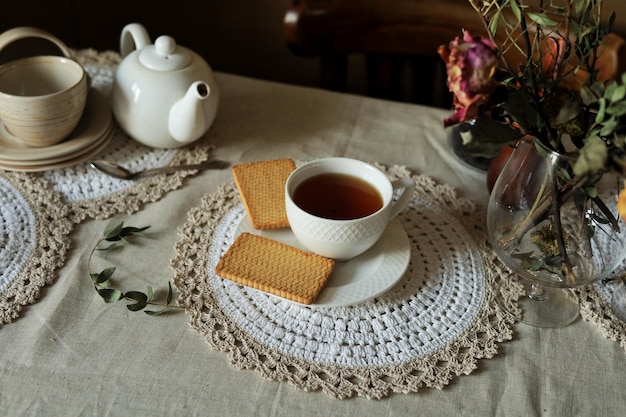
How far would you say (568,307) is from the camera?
2.45ft

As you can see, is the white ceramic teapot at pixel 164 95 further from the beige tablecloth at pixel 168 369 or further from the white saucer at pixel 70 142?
the beige tablecloth at pixel 168 369

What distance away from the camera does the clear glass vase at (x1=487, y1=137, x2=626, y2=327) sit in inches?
25.5

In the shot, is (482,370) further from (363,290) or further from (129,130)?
(129,130)

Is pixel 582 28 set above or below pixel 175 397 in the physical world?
above

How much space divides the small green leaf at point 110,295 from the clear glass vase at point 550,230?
0.46m

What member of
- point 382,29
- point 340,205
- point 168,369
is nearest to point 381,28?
point 382,29

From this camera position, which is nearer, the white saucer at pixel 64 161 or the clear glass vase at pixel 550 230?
the clear glass vase at pixel 550 230

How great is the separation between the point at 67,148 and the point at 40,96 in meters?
0.09

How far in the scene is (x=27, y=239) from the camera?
0.79 metres

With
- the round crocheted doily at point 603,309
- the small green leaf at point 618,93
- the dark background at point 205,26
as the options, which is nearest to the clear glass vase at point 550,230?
the round crocheted doily at point 603,309

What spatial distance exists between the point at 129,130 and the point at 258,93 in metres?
0.28

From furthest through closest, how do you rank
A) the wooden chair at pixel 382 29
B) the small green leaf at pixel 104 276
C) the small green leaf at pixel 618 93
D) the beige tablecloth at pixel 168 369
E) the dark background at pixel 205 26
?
the dark background at pixel 205 26
the wooden chair at pixel 382 29
the small green leaf at pixel 104 276
the beige tablecloth at pixel 168 369
the small green leaf at pixel 618 93

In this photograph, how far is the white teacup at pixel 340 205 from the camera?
69cm

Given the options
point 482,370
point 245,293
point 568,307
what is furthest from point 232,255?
point 568,307
